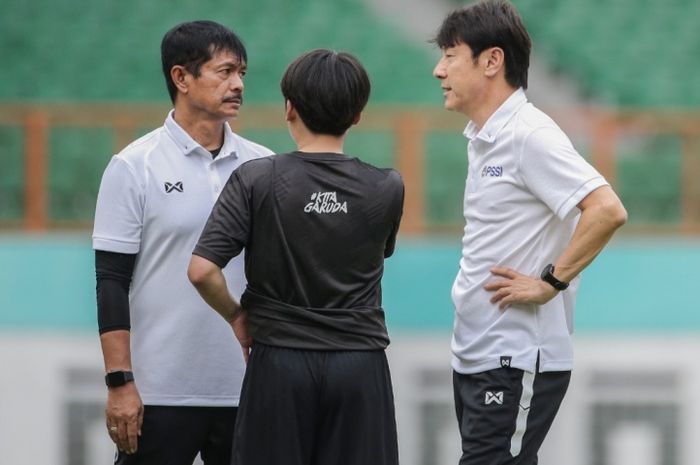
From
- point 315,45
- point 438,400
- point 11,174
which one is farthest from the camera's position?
point 315,45

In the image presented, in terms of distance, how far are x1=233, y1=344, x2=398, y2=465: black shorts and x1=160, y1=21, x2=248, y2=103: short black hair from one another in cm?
72

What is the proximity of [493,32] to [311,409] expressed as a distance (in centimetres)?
96

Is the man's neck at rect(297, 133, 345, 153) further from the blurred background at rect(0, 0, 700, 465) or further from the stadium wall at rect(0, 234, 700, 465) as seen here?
the stadium wall at rect(0, 234, 700, 465)

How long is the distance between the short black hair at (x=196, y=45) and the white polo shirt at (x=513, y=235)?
24.6 inches

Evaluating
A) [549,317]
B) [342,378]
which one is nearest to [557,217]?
[549,317]

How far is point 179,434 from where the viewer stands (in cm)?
295

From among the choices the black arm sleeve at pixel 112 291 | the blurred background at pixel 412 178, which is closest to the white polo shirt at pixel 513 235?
the black arm sleeve at pixel 112 291

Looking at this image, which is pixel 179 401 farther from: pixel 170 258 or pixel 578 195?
pixel 578 195

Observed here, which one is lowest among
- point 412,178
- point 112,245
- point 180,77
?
point 112,245

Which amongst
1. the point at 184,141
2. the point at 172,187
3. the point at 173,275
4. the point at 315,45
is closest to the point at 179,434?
the point at 173,275

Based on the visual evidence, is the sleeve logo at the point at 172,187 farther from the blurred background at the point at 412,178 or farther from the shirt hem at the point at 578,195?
the blurred background at the point at 412,178

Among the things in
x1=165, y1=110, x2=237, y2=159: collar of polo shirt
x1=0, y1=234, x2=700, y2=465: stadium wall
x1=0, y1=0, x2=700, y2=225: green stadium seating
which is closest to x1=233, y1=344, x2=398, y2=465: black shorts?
x1=165, y1=110, x2=237, y2=159: collar of polo shirt

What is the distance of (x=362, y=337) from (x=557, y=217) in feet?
1.87

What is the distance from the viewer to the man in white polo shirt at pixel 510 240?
9.23 ft
